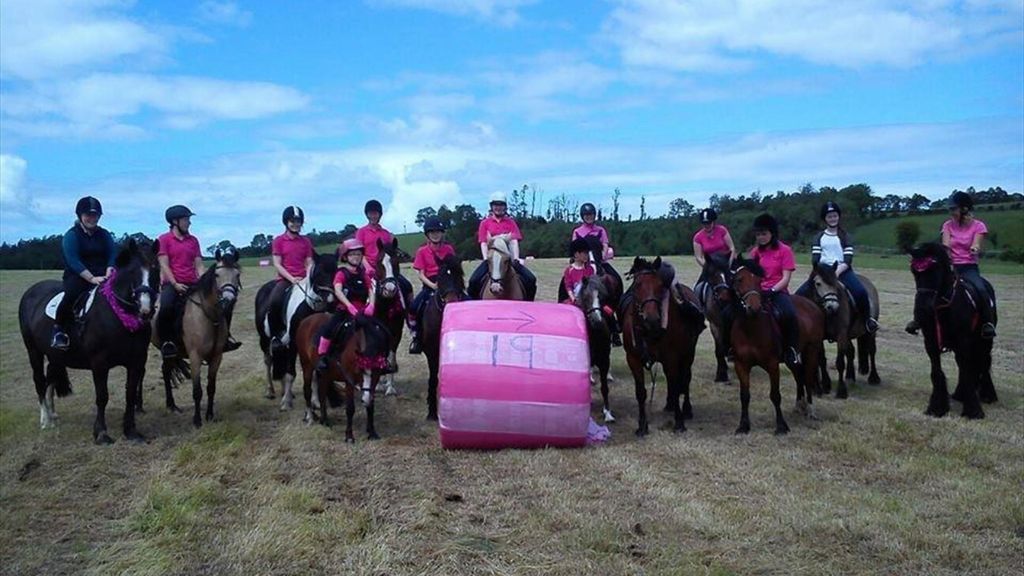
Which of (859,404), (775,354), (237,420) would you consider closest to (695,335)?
(775,354)

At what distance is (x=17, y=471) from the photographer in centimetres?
905

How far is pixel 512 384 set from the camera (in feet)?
29.6

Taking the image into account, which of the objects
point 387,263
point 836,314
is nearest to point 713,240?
point 836,314

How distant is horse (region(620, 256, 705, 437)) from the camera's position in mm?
10023

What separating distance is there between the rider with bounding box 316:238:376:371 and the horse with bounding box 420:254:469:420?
847 millimetres

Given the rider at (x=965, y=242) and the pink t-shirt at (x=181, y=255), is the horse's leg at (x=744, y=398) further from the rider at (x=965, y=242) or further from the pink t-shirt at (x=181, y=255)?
the pink t-shirt at (x=181, y=255)

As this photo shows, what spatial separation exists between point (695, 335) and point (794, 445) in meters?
1.86

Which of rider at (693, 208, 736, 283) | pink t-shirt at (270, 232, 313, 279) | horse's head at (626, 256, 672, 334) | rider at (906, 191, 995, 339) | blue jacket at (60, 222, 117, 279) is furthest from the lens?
rider at (693, 208, 736, 283)

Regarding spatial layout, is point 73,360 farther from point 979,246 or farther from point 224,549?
point 979,246

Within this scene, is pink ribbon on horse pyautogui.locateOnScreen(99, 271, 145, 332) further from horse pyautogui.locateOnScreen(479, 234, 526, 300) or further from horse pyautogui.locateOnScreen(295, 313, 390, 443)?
horse pyautogui.locateOnScreen(479, 234, 526, 300)

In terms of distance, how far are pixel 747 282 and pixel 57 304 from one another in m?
8.65

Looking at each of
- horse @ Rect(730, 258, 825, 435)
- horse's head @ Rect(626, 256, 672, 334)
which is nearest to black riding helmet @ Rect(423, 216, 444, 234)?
horse's head @ Rect(626, 256, 672, 334)

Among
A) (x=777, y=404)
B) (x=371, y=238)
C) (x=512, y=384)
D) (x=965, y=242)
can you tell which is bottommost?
(x=777, y=404)

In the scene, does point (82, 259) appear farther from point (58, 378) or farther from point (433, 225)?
point (433, 225)
